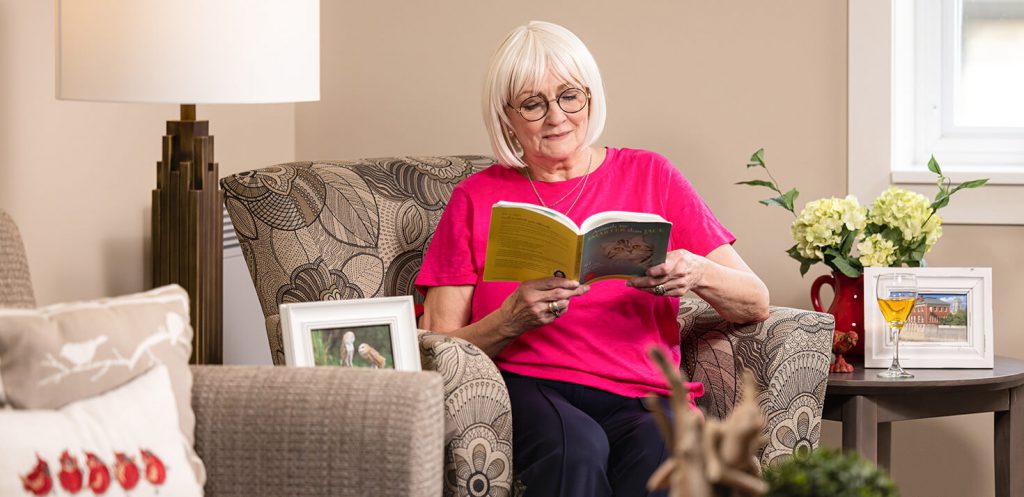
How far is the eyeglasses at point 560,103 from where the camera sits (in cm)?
207

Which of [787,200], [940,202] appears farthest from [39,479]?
[940,202]

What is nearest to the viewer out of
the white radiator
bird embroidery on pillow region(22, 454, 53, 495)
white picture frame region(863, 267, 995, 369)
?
bird embroidery on pillow region(22, 454, 53, 495)

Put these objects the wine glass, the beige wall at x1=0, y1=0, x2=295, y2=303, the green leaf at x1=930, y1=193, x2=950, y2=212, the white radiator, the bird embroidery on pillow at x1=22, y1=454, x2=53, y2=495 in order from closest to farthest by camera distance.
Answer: the bird embroidery on pillow at x1=22, y1=454, x2=53, y2=495 < the beige wall at x1=0, y1=0, x2=295, y2=303 < the wine glass < the green leaf at x1=930, y1=193, x2=950, y2=212 < the white radiator

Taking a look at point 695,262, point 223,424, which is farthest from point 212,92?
point 695,262

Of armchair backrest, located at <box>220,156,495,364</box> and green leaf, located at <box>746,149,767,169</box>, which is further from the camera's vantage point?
green leaf, located at <box>746,149,767,169</box>

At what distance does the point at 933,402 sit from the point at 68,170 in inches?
67.2

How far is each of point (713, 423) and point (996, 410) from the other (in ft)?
5.12

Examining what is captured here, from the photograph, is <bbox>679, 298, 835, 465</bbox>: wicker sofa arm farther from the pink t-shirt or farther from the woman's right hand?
the woman's right hand

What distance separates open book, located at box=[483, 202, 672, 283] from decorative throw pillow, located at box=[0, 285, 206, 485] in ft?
1.79

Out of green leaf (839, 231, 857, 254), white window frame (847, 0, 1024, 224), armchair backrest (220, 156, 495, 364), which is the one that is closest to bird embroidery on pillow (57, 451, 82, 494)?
armchair backrest (220, 156, 495, 364)

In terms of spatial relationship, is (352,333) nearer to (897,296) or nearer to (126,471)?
(126,471)

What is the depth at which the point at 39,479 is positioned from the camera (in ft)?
4.08

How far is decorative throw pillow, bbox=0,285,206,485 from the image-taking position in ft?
4.33

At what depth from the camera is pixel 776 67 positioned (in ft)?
9.10
